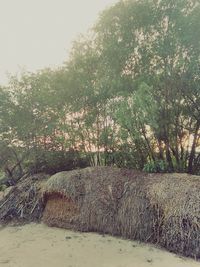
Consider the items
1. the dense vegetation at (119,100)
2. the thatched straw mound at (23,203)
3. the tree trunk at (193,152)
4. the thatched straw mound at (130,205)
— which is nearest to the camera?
the thatched straw mound at (130,205)

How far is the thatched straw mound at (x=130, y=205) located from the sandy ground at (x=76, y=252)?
22cm

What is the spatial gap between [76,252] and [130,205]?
1.34m

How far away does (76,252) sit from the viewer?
6.02m

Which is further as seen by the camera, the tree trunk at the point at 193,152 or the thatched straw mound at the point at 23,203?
the tree trunk at the point at 193,152

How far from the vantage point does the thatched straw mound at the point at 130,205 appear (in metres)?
5.79

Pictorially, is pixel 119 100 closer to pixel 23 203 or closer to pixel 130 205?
pixel 130 205

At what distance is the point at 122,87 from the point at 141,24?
1426 mm

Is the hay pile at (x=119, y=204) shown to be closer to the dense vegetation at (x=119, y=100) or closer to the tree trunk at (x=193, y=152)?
the dense vegetation at (x=119, y=100)

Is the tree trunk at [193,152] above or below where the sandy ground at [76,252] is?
above

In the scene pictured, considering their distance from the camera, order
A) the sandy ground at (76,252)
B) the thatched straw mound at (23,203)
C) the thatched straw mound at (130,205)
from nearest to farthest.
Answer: the sandy ground at (76,252) < the thatched straw mound at (130,205) < the thatched straw mound at (23,203)

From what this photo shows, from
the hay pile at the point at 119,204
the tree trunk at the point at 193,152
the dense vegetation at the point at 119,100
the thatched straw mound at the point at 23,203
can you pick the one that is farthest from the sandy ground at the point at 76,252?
the tree trunk at the point at 193,152

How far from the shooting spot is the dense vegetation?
283 inches

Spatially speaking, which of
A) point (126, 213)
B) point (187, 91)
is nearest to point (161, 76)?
point (187, 91)

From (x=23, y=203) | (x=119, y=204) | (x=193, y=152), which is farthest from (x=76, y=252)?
(x=193, y=152)
